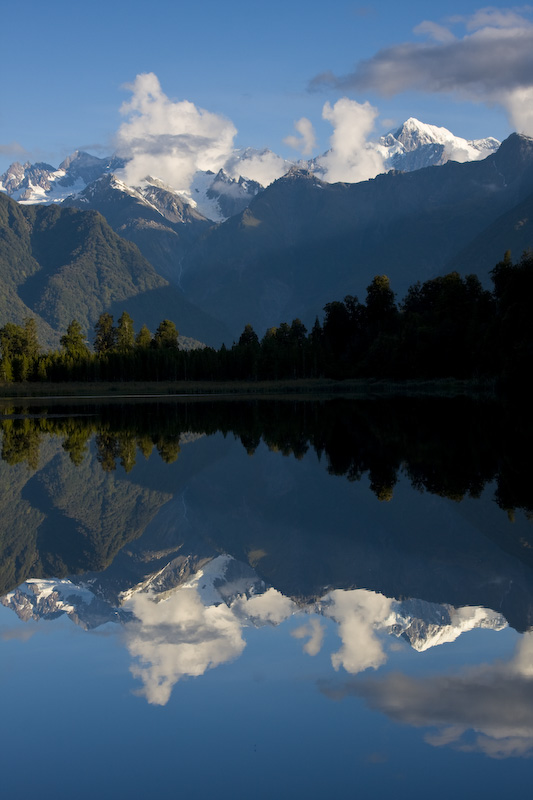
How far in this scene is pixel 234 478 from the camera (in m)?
30.7

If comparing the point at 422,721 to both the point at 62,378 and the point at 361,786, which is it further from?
the point at 62,378

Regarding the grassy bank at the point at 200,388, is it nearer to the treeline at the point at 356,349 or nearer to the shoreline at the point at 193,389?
the shoreline at the point at 193,389

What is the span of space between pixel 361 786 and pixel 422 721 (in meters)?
1.58

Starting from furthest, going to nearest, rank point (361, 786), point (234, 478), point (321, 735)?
point (234, 478) < point (321, 735) < point (361, 786)

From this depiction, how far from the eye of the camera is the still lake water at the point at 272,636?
8.48 m

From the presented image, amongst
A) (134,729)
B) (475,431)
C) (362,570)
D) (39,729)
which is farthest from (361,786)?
(475,431)

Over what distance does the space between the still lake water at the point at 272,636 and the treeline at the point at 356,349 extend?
235ft

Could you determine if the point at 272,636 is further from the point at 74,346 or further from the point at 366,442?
the point at 74,346

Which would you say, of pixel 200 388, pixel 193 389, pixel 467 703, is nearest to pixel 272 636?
pixel 467 703

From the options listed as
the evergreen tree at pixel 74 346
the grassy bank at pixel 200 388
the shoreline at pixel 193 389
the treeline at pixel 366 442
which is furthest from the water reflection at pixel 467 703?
the evergreen tree at pixel 74 346

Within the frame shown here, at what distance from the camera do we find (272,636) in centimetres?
1260

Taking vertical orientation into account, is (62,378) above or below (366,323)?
below

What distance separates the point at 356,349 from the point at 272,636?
151471mm

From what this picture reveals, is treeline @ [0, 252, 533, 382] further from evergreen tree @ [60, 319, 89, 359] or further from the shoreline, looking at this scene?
the shoreline
